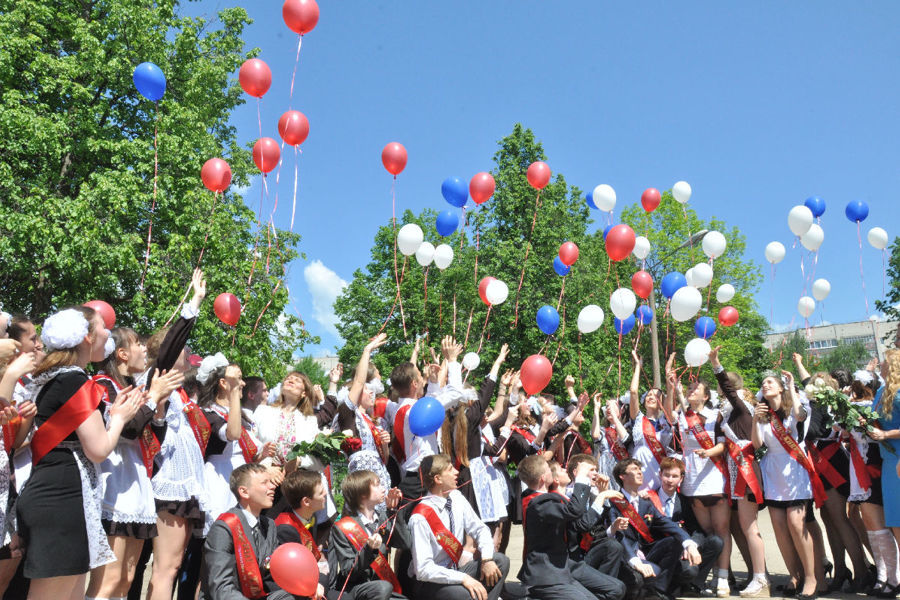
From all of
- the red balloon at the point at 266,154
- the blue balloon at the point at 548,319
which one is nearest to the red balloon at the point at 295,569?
the red balloon at the point at 266,154

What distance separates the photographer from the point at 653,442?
712 cm

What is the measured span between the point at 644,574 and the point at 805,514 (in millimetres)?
1613

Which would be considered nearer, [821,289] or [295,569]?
[295,569]

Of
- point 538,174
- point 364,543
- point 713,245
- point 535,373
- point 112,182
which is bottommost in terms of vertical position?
point 364,543

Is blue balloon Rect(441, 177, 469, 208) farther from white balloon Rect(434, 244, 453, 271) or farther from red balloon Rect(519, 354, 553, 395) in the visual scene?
red balloon Rect(519, 354, 553, 395)

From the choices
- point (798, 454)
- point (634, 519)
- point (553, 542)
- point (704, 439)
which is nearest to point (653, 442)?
point (704, 439)

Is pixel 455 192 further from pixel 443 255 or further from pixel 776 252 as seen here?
pixel 776 252

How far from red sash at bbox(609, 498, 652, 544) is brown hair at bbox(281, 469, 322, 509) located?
2.73 meters

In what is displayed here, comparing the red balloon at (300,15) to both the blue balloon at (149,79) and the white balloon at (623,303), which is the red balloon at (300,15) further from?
the white balloon at (623,303)

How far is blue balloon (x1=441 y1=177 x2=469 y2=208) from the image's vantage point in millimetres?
8867

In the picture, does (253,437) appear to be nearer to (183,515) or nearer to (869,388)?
(183,515)

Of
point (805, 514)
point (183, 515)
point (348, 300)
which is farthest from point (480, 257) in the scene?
point (183, 515)

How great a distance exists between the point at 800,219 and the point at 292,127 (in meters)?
6.18

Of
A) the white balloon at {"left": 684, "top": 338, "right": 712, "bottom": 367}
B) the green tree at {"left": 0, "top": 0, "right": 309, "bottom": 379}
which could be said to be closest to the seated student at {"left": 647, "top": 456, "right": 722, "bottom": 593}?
the white balloon at {"left": 684, "top": 338, "right": 712, "bottom": 367}
